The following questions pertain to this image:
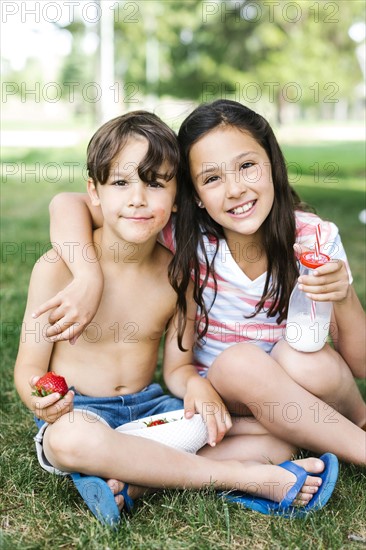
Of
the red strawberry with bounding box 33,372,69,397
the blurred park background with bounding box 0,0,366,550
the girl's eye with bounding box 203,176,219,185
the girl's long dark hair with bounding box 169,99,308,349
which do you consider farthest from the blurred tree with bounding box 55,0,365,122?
the red strawberry with bounding box 33,372,69,397

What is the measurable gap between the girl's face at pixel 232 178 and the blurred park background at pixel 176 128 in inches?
14.6

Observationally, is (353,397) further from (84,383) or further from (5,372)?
(5,372)

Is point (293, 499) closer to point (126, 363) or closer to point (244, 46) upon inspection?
point (126, 363)

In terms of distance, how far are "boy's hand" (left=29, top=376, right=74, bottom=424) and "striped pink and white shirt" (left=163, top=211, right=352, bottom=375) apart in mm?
591

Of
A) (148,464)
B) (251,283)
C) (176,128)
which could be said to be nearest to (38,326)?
(148,464)

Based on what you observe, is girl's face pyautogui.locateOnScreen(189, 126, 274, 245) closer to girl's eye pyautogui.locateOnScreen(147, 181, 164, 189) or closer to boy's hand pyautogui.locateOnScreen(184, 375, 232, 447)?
girl's eye pyautogui.locateOnScreen(147, 181, 164, 189)

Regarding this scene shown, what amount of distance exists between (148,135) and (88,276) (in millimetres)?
407

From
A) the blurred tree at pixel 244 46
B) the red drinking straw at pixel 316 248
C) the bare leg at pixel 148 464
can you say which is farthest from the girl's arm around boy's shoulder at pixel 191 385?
the blurred tree at pixel 244 46

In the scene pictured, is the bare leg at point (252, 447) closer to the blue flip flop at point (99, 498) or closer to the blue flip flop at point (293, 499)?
the blue flip flop at point (293, 499)

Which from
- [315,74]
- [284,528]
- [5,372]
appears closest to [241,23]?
[315,74]

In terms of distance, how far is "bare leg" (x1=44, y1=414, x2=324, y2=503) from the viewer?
1.62 m

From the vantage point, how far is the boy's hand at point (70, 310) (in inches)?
67.8

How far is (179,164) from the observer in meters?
1.95

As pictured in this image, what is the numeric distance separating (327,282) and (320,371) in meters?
0.27
